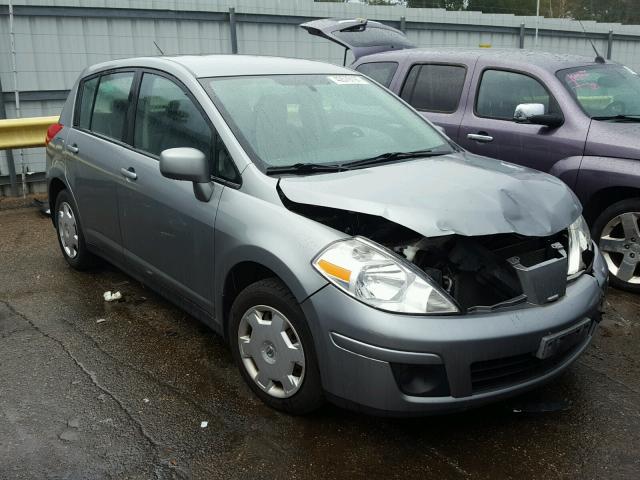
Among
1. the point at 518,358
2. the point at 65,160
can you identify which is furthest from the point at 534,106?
the point at 65,160

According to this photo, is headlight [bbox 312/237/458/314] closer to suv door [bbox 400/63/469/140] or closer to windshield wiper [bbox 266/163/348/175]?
windshield wiper [bbox 266/163/348/175]

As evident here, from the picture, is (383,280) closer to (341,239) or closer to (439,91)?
(341,239)

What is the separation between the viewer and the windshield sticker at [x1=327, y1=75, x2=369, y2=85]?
4.14 m

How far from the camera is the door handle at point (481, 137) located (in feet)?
17.6

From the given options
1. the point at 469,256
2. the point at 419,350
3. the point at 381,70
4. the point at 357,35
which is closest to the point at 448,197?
the point at 469,256

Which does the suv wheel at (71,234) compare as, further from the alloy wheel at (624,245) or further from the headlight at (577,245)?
the alloy wheel at (624,245)

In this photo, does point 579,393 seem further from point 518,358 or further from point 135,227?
point 135,227

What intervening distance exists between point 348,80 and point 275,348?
1999mm

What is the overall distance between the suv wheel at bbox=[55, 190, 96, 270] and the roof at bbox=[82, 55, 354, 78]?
1.38 metres

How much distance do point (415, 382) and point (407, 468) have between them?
0.40m

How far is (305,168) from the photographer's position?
3.34m

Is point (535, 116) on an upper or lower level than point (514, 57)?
lower

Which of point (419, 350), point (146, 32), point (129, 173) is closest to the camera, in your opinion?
point (419, 350)

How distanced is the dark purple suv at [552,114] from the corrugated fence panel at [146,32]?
3.38 metres
